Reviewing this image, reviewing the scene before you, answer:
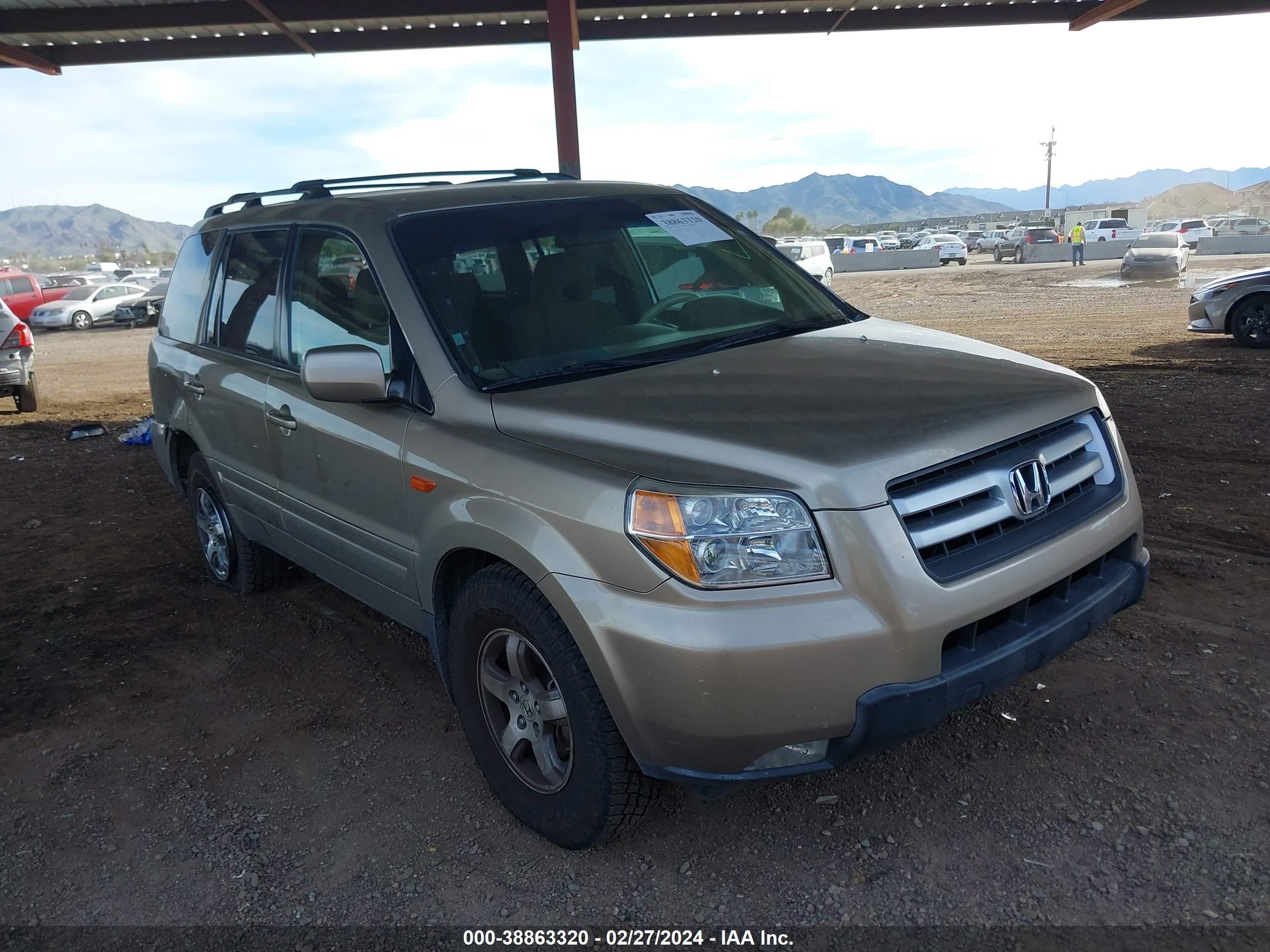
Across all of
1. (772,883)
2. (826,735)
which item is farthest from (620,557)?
(772,883)

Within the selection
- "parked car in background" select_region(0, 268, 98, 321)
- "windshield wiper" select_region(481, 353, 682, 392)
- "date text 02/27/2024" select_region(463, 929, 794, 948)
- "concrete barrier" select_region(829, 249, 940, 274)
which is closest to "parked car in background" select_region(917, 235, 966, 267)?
"concrete barrier" select_region(829, 249, 940, 274)

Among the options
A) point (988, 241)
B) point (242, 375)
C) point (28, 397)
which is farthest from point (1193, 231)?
point (242, 375)

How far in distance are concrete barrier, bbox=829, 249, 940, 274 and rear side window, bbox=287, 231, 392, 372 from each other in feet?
128

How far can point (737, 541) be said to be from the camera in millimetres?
2285

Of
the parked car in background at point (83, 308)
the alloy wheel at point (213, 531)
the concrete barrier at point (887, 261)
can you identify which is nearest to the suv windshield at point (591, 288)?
the alloy wheel at point (213, 531)

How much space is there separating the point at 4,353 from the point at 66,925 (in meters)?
10.9

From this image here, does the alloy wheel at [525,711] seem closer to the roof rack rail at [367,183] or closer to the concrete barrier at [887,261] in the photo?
the roof rack rail at [367,183]

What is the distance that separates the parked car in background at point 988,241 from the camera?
170 ft

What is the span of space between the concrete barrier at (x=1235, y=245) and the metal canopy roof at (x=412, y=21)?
87.2 feet

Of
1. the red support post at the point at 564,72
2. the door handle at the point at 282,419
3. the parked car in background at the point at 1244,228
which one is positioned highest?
the red support post at the point at 564,72

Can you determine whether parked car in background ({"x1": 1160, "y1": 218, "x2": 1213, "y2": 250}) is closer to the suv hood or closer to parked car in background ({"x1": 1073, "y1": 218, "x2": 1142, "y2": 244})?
parked car in background ({"x1": 1073, "y1": 218, "x2": 1142, "y2": 244})

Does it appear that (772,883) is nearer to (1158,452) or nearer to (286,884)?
(286,884)

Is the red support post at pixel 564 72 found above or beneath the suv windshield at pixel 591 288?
above

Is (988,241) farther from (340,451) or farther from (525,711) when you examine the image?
(525,711)
